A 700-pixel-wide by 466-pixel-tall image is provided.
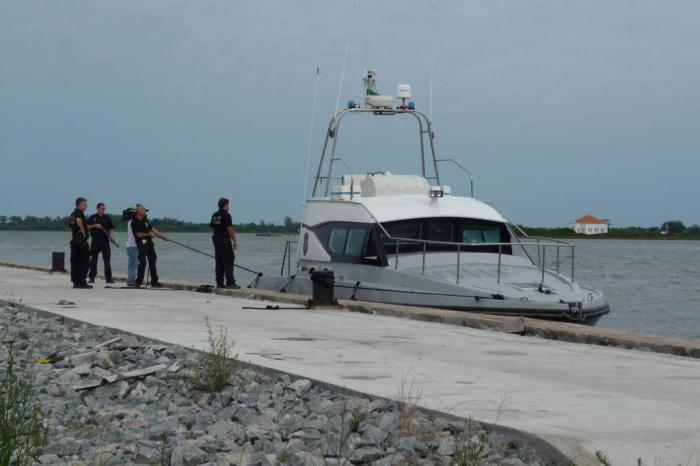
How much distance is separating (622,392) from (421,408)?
1.73m

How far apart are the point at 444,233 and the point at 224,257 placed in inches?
160

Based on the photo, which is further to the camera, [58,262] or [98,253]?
[58,262]

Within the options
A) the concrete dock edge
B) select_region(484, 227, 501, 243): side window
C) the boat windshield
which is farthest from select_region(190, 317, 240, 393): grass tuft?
Result: select_region(484, 227, 501, 243): side window

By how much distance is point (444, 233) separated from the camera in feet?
63.8

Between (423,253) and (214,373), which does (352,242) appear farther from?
(214,373)

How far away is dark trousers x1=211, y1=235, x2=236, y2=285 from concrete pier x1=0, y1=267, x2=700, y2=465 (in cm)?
459

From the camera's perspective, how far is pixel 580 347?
421 inches

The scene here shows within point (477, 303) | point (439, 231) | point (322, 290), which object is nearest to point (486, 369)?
point (322, 290)

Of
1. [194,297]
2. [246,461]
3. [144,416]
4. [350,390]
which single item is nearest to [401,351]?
[350,390]

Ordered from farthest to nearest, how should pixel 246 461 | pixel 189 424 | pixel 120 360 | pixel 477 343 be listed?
pixel 477 343
pixel 120 360
pixel 189 424
pixel 246 461

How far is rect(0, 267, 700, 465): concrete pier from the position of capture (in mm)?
5891

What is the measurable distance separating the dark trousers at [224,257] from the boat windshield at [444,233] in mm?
2996

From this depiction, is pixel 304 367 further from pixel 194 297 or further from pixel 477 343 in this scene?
pixel 194 297

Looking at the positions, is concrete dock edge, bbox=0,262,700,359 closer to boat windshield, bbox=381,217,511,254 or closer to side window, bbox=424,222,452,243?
boat windshield, bbox=381,217,511,254
